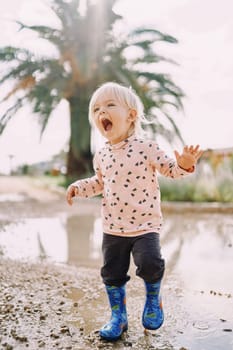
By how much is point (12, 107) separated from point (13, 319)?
1077 centimetres

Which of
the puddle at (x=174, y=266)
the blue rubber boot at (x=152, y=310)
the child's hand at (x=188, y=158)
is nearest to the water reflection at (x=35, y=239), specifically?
the puddle at (x=174, y=266)

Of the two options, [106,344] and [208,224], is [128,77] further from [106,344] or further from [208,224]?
[106,344]

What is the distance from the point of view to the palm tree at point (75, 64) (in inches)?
486

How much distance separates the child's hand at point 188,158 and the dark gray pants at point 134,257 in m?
0.35

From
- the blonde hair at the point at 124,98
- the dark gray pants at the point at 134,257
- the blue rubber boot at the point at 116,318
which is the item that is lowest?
the blue rubber boot at the point at 116,318

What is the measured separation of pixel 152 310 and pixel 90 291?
3.01ft

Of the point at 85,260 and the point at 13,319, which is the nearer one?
the point at 13,319

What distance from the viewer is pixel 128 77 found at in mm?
11922

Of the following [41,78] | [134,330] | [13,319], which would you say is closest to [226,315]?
[134,330]

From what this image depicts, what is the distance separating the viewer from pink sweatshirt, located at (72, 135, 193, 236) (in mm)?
2266

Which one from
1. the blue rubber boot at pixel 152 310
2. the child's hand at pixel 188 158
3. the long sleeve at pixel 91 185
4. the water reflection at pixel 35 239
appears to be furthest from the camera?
the water reflection at pixel 35 239

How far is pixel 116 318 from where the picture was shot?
2.34 m

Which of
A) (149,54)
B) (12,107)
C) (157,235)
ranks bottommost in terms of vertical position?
(157,235)

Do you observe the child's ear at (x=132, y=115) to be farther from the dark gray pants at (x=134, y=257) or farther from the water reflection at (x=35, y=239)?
the water reflection at (x=35, y=239)
